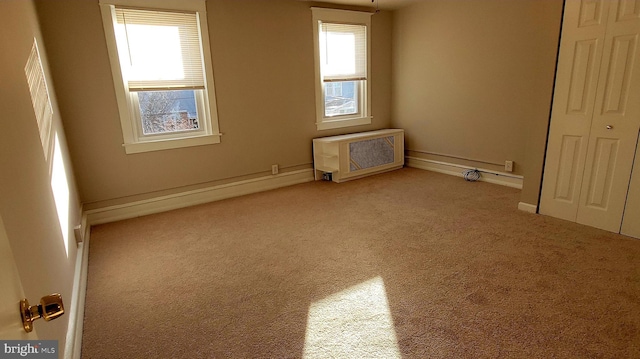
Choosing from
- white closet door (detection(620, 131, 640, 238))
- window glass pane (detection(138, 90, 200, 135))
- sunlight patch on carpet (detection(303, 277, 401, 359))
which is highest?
window glass pane (detection(138, 90, 200, 135))

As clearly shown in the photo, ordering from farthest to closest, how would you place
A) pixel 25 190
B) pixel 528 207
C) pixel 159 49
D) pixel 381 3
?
pixel 381 3, pixel 159 49, pixel 528 207, pixel 25 190

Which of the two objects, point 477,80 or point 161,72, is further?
point 477,80

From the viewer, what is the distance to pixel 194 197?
13.7 feet

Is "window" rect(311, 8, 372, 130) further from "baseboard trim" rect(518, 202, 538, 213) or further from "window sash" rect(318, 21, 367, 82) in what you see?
"baseboard trim" rect(518, 202, 538, 213)

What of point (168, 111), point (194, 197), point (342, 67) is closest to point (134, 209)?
point (194, 197)

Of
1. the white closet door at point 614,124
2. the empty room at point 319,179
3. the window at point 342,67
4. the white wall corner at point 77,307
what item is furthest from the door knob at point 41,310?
the window at point 342,67

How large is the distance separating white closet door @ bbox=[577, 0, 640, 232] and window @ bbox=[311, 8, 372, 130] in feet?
9.87

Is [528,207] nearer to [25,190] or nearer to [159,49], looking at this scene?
[25,190]

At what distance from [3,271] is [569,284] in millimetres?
2758

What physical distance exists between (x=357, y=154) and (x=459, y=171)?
1.47 m

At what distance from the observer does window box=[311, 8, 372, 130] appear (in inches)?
189

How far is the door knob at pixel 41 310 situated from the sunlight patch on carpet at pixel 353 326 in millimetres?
1273

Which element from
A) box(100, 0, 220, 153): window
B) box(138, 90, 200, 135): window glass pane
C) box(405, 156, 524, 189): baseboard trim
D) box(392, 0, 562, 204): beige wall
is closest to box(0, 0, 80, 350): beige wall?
box(100, 0, 220, 153): window

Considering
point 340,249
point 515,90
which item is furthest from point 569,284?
point 515,90
